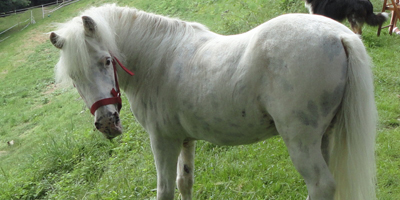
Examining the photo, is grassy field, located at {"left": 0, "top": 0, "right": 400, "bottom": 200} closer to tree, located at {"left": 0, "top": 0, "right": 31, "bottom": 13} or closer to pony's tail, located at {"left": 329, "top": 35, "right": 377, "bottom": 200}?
pony's tail, located at {"left": 329, "top": 35, "right": 377, "bottom": 200}

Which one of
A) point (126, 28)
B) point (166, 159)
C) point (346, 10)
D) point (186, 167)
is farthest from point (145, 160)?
point (346, 10)

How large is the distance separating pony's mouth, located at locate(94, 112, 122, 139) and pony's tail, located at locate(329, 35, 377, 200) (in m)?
1.43

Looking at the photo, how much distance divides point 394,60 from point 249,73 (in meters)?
5.65

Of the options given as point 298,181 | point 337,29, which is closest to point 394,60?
point 298,181

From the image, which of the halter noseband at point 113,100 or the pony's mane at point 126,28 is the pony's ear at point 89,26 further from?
the halter noseband at point 113,100

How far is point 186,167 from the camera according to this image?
10.2 ft

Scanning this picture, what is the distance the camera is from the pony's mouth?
235 centimetres

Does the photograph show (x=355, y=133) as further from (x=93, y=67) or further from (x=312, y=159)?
(x=93, y=67)

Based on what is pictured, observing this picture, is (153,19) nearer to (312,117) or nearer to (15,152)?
(312,117)

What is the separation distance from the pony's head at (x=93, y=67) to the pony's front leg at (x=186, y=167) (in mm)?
799

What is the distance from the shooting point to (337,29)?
Answer: 1966 mm

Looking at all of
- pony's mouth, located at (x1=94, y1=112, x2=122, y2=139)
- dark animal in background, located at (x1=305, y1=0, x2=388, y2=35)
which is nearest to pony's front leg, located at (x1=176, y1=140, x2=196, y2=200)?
pony's mouth, located at (x1=94, y1=112, x2=122, y2=139)

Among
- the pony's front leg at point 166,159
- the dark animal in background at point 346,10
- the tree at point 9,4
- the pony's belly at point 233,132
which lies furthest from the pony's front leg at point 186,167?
the tree at point 9,4

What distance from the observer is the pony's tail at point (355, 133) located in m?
1.90
